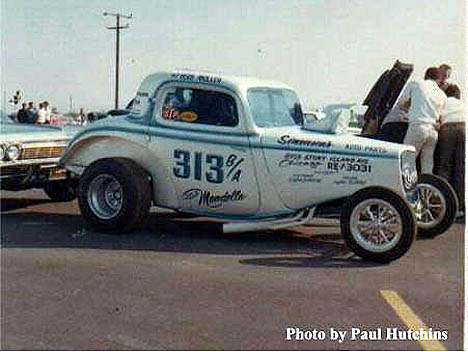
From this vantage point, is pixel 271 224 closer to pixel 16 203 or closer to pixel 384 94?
pixel 384 94

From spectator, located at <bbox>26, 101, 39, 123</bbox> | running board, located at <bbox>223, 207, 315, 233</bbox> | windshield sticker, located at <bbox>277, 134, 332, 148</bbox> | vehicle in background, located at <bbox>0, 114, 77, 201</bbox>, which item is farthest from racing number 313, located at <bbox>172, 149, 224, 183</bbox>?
spectator, located at <bbox>26, 101, 39, 123</bbox>

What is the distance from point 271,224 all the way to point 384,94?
212 centimetres

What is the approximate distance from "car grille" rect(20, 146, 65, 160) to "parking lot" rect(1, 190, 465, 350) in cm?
90

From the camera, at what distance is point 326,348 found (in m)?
3.63

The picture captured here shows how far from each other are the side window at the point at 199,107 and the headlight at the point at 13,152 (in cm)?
169

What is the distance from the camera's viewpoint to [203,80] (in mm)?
6406

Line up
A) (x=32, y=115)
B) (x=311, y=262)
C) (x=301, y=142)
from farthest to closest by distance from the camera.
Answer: (x=32, y=115) < (x=301, y=142) < (x=311, y=262)

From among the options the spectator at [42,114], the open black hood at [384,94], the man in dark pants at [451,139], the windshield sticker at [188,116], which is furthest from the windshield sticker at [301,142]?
the spectator at [42,114]

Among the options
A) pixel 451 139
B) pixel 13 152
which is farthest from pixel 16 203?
pixel 451 139

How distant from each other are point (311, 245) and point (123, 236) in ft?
5.56

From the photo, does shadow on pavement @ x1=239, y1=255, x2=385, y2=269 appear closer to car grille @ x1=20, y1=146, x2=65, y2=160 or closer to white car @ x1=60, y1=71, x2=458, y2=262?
white car @ x1=60, y1=71, x2=458, y2=262

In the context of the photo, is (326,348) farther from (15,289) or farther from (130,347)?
(15,289)

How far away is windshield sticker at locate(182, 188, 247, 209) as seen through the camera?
20.0 ft

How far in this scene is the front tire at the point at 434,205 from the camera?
6504mm
